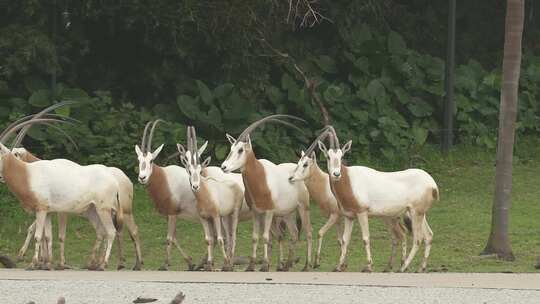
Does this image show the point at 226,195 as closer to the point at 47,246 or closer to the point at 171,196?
the point at 171,196

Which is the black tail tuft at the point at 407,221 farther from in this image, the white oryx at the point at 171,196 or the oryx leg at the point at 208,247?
the white oryx at the point at 171,196

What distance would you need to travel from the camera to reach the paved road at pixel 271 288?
11773 millimetres

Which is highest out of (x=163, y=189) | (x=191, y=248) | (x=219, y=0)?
(x=219, y=0)

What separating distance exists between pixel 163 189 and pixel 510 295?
487 cm

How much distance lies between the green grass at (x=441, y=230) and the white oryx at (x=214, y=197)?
0.82m

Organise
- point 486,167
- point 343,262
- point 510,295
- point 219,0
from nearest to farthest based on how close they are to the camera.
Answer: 1. point 510,295
2. point 343,262
3. point 219,0
4. point 486,167

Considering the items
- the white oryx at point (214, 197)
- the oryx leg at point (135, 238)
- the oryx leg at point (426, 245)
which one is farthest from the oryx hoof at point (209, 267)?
the oryx leg at point (426, 245)

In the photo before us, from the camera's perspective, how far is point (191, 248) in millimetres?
18016

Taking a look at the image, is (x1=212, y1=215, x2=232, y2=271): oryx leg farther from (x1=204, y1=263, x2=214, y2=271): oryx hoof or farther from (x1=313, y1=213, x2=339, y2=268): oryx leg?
(x1=313, y1=213, x2=339, y2=268): oryx leg

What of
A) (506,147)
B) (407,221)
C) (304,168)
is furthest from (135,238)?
(506,147)

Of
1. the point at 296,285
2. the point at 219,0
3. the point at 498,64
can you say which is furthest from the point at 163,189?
the point at 498,64

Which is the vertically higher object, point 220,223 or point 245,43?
point 245,43

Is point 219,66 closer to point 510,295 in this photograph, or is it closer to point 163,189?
point 163,189

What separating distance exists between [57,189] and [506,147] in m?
5.39
